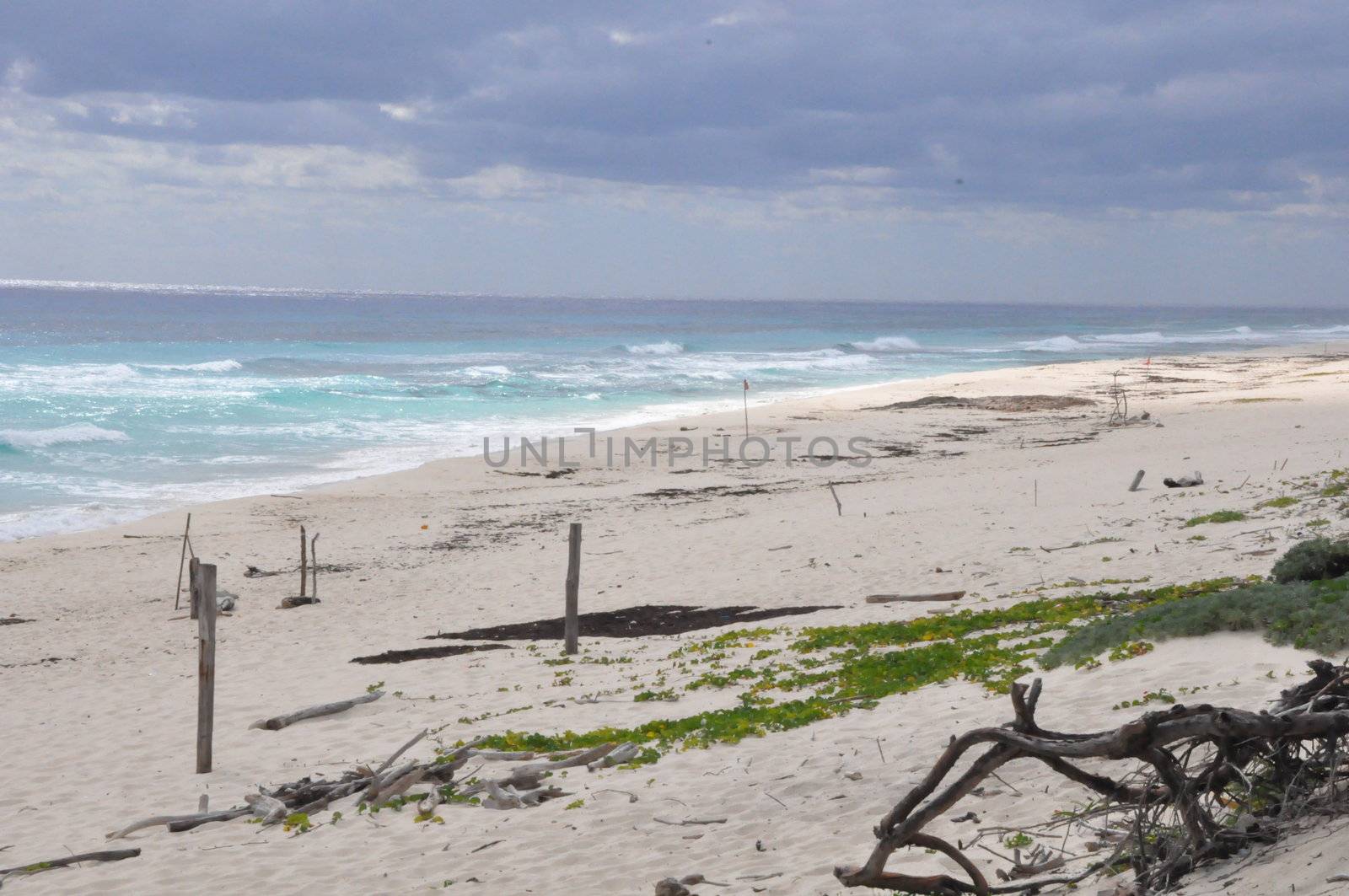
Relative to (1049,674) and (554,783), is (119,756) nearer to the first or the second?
(554,783)

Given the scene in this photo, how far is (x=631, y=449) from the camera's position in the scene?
3164 centimetres

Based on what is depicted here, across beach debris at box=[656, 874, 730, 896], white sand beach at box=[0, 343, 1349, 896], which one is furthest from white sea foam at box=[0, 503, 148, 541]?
beach debris at box=[656, 874, 730, 896]

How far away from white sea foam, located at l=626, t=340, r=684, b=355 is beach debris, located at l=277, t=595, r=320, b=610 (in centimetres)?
6048

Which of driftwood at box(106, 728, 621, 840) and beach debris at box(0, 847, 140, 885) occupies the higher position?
driftwood at box(106, 728, 621, 840)

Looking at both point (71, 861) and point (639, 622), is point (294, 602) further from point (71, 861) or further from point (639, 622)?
point (71, 861)

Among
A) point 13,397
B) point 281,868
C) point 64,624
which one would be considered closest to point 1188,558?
point 281,868

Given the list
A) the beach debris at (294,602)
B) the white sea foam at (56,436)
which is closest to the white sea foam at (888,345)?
the white sea foam at (56,436)

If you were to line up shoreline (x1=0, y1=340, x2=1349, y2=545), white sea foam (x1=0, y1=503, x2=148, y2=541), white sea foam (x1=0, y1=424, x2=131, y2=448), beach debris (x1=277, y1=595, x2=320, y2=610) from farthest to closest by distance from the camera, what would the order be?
white sea foam (x1=0, y1=424, x2=131, y2=448) < shoreline (x1=0, y1=340, x2=1349, y2=545) < white sea foam (x1=0, y1=503, x2=148, y2=541) < beach debris (x1=277, y1=595, x2=320, y2=610)

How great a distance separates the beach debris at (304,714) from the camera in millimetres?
10711

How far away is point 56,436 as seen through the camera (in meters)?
33.2

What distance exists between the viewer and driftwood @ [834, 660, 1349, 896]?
3922mm

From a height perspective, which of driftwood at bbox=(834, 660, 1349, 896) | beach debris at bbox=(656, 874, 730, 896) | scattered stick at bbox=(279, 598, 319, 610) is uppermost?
driftwood at bbox=(834, 660, 1349, 896)

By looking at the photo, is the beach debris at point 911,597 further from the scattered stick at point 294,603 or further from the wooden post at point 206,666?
the scattered stick at point 294,603

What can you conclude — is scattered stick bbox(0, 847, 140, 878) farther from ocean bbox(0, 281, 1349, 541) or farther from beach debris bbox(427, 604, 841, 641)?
ocean bbox(0, 281, 1349, 541)
